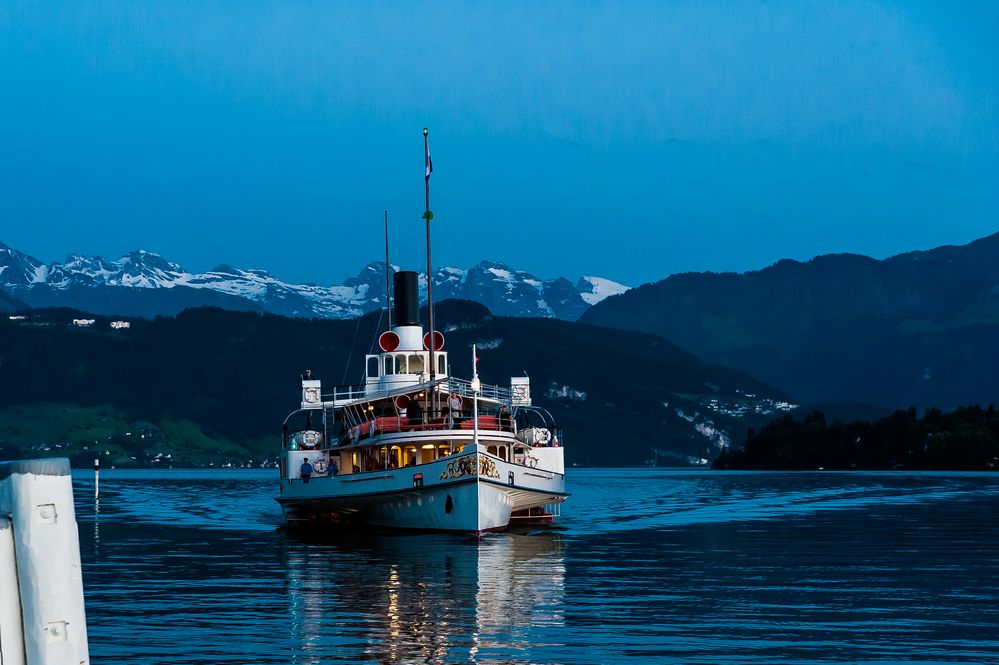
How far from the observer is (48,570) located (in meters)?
8.66

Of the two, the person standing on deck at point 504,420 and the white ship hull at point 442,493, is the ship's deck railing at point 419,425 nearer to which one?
the person standing on deck at point 504,420

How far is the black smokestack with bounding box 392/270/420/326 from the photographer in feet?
269

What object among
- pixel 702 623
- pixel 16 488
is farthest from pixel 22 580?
pixel 702 623

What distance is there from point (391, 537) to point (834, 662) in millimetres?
44435

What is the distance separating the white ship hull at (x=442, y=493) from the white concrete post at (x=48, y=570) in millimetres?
55775

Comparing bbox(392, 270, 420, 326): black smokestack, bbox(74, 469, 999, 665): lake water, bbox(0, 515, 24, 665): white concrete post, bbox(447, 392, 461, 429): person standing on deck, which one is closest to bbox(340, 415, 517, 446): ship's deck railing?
bbox(447, 392, 461, 429): person standing on deck

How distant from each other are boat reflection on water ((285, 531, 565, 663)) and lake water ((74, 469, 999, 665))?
0.10 m

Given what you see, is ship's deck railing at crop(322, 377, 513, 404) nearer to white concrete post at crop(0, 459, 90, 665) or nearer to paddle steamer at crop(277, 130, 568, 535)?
paddle steamer at crop(277, 130, 568, 535)

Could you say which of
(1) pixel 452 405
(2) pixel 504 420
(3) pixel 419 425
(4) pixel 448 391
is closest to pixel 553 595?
(1) pixel 452 405

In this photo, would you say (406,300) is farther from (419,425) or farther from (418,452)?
(418,452)

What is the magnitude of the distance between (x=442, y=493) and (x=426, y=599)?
28.3 m

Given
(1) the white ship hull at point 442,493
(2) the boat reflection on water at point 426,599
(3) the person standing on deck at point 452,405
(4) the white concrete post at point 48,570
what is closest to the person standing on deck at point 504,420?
(1) the white ship hull at point 442,493

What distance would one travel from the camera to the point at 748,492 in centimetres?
15338

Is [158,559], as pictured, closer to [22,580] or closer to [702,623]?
[702,623]
